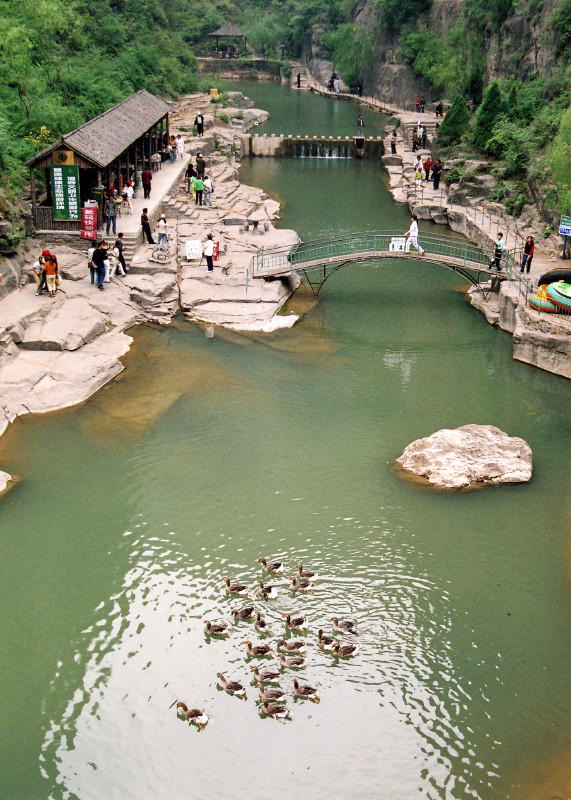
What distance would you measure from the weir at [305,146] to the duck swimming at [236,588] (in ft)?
144

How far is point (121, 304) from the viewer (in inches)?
1219

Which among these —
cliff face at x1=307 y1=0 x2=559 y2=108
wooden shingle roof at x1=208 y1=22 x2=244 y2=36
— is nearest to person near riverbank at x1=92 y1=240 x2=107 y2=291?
cliff face at x1=307 y1=0 x2=559 y2=108

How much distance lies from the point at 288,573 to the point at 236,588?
1243mm

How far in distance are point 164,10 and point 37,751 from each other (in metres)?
72.0

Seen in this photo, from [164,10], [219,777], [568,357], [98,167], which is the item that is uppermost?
[164,10]

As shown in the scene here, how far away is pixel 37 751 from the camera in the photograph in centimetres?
1480

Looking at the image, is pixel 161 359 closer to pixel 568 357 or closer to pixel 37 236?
pixel 37 236

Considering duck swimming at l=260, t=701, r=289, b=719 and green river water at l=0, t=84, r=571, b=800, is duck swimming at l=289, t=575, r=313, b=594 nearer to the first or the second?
green river water at l=0, t=84, r=571, b=800

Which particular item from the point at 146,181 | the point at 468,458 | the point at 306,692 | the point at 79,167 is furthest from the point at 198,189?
the point at 306,692

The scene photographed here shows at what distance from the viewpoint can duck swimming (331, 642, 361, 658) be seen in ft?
54.5

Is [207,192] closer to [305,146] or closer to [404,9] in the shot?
[305,146]

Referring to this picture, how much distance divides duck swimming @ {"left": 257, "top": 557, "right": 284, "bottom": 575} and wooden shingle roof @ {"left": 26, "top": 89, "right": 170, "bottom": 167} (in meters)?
19.3

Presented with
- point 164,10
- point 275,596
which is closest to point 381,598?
point 275,596

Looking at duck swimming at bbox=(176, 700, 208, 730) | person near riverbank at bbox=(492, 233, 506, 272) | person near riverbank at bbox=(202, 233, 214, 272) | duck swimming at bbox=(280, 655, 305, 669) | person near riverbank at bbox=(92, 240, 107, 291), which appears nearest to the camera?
duck swimming at bbox=(176, 700, 208, 730)
